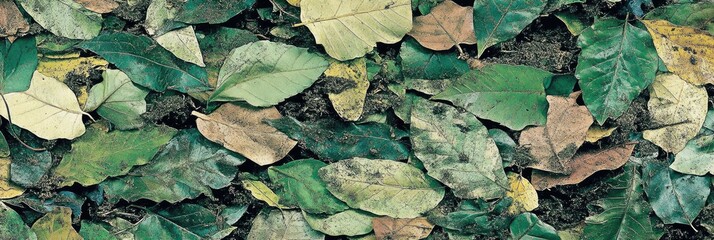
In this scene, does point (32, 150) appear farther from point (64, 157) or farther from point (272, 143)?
point (272, 143)

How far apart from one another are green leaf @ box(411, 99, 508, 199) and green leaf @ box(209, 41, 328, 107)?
185 mm

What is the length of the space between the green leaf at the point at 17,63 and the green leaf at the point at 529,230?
808 millimetres

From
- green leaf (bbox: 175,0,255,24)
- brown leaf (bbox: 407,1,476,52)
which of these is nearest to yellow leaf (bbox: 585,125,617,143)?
brown leaf (bbox: 407,1,476,52)

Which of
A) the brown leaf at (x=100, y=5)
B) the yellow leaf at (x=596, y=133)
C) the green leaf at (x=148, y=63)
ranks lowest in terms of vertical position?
the yellow leaf at (x=596, y=133)

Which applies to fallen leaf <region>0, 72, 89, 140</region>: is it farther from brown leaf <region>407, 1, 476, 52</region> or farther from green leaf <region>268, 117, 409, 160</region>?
brown leaf <region>407, 1, 476, 52</region>

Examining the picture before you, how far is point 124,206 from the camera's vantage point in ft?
4.82

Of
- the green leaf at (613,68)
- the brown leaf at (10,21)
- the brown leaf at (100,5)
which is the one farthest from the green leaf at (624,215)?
the brown leaf at (10,21)

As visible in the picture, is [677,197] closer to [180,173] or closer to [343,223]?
[343,223]

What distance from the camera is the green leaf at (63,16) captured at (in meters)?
1.42

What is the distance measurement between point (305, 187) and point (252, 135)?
0.39ft

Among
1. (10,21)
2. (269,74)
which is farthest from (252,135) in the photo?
(10,21)

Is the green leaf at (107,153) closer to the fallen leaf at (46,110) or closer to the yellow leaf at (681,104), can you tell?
the fallen leaf at (46,110)

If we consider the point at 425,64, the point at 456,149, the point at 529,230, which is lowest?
the point at 529,230

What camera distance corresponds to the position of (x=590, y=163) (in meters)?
1.42
